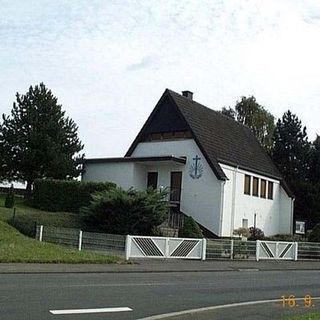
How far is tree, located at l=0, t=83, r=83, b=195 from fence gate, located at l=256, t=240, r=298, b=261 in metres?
19.1

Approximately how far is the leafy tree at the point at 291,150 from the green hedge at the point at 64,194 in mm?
24572

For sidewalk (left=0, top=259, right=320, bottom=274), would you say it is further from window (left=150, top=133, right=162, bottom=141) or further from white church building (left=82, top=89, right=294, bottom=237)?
window (left=150, top=133, right=162, bottom=141)

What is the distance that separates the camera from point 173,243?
25.9 meters

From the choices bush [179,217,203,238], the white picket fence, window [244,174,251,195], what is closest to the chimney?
window [244,174,251,195]

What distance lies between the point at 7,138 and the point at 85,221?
17407mm

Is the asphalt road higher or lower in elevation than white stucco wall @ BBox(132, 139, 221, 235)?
lower

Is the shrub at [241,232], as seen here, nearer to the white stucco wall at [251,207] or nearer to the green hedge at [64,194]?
the white stucco wall at [251,207]

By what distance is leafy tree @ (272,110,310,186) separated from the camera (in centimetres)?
5594

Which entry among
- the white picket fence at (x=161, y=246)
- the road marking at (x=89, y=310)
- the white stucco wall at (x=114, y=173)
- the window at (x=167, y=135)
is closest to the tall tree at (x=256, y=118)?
the window at (x=167, y=135)

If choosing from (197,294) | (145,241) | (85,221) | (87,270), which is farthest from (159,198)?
(197,294)

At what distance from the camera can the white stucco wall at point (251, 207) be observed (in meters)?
41.9

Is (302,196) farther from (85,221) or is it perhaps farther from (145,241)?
(145,241)
